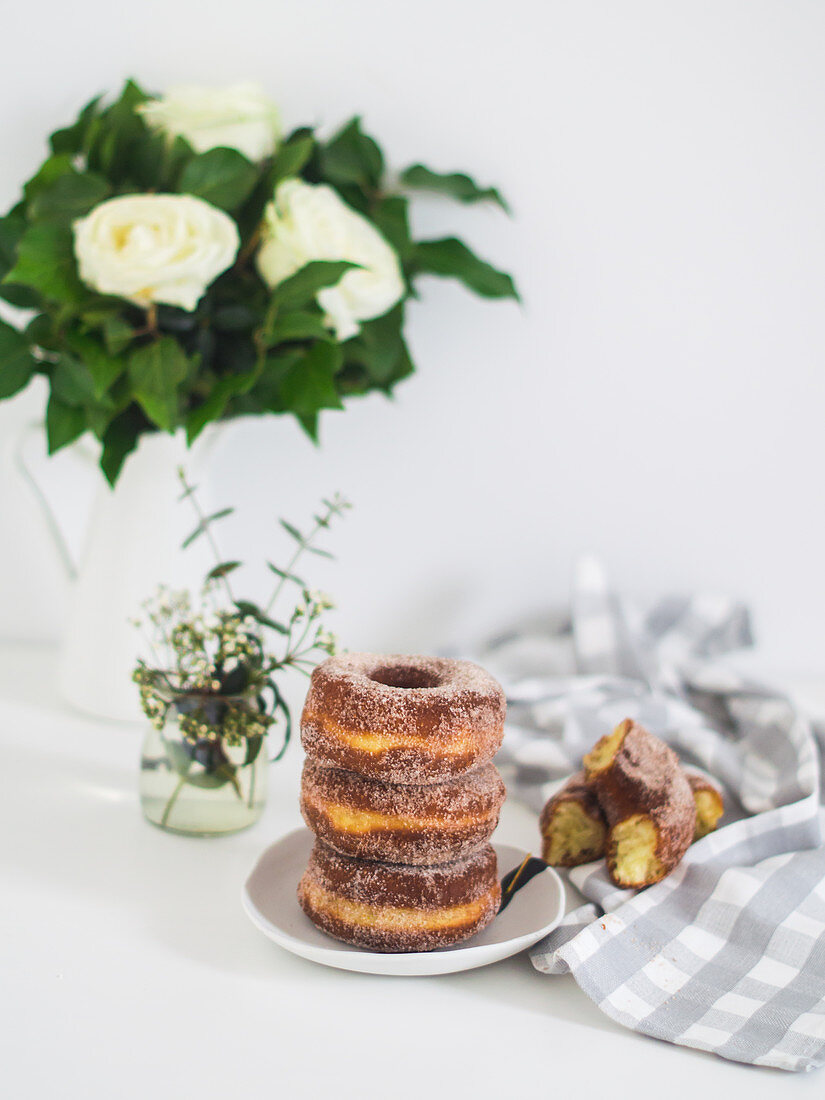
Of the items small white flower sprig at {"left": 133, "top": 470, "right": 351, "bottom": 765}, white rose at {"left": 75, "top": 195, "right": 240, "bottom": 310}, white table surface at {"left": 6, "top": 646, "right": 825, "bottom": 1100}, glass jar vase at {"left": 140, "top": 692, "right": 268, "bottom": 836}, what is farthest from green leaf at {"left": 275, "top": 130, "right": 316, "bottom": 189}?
white table surface at {"left": 6, "top": 646, "right": 825, "bottom": 1100}

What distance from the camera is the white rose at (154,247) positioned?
26.5 inches

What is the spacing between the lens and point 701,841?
62 centimetres

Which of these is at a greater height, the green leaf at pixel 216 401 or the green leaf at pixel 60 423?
the green leaf at pixel 216 401

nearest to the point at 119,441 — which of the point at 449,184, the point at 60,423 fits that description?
the point at 60,423

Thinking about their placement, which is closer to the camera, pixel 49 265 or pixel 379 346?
pixel 49 265

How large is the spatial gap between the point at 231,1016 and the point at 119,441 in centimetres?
46

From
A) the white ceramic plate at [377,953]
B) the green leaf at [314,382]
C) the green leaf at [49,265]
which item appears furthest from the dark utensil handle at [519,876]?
the green leaf at [49,265]

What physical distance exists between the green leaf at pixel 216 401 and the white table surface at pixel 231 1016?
314 millimetres

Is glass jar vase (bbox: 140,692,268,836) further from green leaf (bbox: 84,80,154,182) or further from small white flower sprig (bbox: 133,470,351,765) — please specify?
green leaf (bbox: 84,80,154,182)

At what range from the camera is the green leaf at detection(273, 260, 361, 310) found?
72 centimetres

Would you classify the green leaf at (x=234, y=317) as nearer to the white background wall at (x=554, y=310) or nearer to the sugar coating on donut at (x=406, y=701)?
the white background wall at (x=554, y=310)

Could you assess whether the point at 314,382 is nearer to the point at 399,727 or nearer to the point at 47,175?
the point at 47,175

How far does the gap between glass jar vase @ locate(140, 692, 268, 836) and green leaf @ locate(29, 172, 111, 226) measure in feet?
1.29

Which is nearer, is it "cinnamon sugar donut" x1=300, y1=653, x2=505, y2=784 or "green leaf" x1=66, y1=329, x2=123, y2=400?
"cinnamon sugar donut" x1=300, y1=653, x2=505, y2=784
